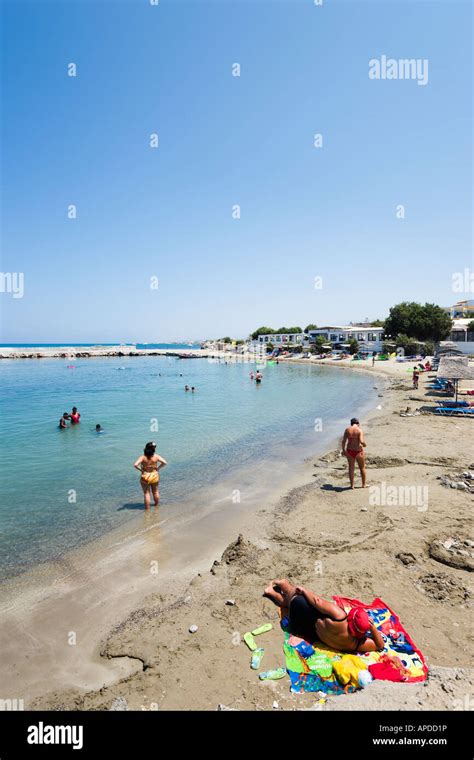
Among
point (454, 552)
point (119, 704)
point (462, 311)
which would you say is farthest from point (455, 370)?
point (462, 311)

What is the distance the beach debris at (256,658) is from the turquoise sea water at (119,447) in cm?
542

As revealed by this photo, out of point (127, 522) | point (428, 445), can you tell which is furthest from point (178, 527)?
point (428, 445)

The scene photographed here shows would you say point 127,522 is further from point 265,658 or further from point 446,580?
point 446,580

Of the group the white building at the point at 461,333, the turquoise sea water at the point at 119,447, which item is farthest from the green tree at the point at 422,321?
the turquoise sea water at the point at 119,447

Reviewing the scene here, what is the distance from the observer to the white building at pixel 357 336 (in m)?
72.8

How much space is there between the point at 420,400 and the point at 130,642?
81.5 feet

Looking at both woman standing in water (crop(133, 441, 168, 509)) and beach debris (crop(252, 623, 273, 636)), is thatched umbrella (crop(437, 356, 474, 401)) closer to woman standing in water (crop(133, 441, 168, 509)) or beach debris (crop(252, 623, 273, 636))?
woman standing in water (crop(133, 441, 168, 509))

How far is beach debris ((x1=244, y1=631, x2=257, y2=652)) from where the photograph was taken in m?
4.83

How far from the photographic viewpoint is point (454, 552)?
6.76 meters

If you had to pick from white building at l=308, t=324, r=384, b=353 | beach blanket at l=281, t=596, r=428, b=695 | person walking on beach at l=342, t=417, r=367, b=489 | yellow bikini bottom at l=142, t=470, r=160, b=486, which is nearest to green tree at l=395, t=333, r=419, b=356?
white building at l=308, t=324, r=384, b=353

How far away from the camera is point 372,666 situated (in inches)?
170

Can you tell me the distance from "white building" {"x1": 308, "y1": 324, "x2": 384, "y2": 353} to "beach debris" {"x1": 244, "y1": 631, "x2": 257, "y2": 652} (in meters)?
69.7

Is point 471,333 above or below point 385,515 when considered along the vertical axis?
above
